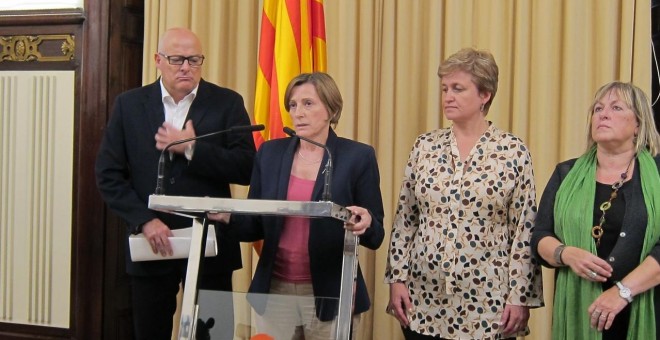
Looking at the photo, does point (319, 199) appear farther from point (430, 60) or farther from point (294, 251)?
point (430, 60)

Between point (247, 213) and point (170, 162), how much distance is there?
1.05 m

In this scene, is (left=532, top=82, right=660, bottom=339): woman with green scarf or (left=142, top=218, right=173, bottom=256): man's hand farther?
(left=142, top=218, right=173, bottom=256): man's hand

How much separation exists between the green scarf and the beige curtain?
3.63ft

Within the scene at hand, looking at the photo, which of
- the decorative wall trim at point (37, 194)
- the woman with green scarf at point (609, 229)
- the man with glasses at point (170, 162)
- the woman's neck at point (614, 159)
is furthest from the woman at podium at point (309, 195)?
the decorative wall trim at point (37, 194)

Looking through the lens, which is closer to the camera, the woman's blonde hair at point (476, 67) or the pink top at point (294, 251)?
the pink top at point (294, 251)

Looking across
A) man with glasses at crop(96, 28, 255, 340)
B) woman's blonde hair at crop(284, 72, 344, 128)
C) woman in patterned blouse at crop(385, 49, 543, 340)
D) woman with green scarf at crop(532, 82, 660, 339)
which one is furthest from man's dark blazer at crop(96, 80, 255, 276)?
woman with green scarf at crop(532, 82, 660, 339)

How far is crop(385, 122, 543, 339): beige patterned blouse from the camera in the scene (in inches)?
97.6

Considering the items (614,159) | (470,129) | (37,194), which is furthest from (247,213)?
(37,194)

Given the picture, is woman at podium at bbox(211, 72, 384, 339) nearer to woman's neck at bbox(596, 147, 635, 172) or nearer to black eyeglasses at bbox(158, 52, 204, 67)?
black eyeglasses at bbox(158, 52, 204, 67)

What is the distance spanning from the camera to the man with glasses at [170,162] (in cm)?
278

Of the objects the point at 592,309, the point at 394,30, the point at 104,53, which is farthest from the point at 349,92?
the point at 592,309

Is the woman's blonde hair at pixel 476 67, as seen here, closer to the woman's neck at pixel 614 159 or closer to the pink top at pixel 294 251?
the woman's neck at pixel 614 159

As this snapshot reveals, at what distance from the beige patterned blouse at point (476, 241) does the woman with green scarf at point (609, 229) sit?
88 millimetres

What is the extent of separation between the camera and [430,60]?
3.86 m
